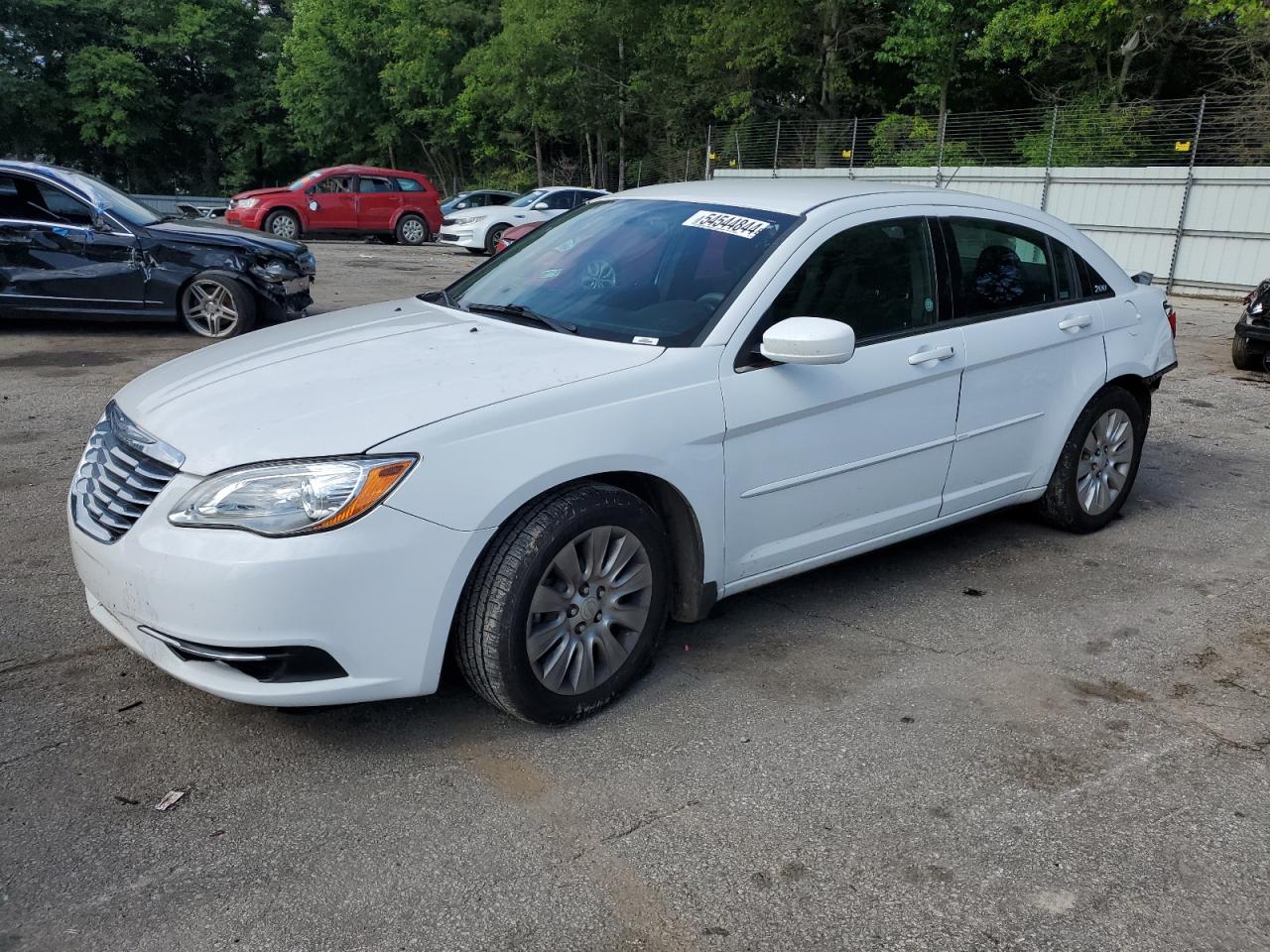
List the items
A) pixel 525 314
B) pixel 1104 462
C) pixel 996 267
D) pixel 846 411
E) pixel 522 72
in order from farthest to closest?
1. pixel 522 72
2. pixel 1104 462
3. pixel 996 267
4. pixel 525 314
5. pixel 846 411

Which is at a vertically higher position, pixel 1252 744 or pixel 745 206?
pixel 745 206

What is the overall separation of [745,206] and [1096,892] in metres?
2.65

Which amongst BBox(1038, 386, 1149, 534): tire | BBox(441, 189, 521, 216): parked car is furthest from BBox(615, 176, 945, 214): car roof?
BBox(441, 189, 521, 216): parked car

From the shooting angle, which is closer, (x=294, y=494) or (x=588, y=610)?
(x=294, y=494)

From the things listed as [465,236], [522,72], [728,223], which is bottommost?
[465,236]

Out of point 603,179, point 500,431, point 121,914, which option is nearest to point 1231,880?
point 500,431

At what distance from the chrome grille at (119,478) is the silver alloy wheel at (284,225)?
2064 centimetres

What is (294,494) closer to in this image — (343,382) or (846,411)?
(343,382)

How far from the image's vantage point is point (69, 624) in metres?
3.90

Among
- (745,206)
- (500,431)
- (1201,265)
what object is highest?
(745,206)

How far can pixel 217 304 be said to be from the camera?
9625mm

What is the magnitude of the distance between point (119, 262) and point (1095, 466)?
26.5 feet

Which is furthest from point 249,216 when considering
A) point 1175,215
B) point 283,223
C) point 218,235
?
point 1175,215

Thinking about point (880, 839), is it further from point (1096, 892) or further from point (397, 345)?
point (397, 345)
